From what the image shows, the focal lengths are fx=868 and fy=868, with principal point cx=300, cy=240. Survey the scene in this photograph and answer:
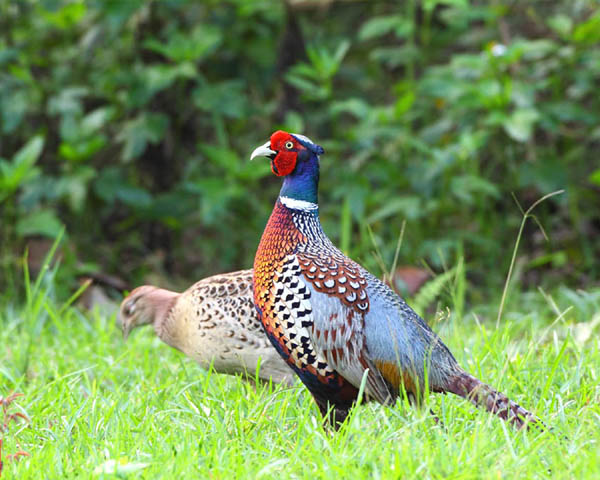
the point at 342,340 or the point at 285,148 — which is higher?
the point at 285,148

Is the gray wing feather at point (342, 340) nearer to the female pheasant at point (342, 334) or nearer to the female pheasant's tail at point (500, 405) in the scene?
the female pheasant at point (342, 334)

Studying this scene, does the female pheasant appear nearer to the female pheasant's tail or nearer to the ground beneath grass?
the female pheasant's tail

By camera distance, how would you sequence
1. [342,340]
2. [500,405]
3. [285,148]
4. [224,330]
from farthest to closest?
[224,330] → [285,148] → [342,340] → [500,405]

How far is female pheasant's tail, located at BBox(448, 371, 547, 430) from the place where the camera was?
294cm

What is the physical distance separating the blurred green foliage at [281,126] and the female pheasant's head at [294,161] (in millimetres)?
2429

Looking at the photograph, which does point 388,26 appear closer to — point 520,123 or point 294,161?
point 520,123

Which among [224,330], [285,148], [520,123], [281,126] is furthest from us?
[281,126]

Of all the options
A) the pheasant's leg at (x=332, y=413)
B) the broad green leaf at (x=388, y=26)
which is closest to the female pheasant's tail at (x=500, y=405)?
the pheasant's leg at (x=332, y=413)

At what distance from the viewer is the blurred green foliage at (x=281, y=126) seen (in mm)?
5977

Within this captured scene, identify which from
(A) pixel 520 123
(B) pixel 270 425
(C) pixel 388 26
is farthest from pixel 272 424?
(C) pixel 388 26

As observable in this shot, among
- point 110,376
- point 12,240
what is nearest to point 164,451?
point 110,376

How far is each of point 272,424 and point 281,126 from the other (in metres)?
3.62

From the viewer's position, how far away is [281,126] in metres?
6.49

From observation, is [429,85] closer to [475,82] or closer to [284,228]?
[475,82]
